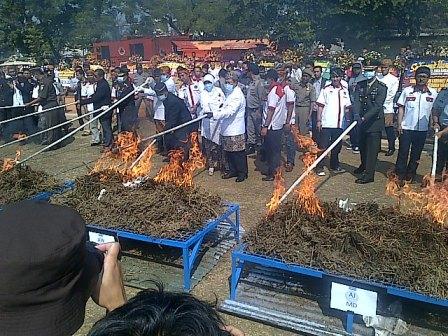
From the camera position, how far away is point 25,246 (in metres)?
1.17

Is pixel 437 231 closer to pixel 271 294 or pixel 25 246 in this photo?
pixel 271 294

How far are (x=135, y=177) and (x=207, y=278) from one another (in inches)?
78.6

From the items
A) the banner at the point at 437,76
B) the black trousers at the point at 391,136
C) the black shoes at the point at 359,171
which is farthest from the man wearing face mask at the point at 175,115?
the banner at the point at 437,76

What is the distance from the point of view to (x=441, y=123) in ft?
25.6

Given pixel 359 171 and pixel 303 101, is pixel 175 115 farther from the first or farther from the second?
pixel 359 171

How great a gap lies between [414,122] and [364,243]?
192 inches

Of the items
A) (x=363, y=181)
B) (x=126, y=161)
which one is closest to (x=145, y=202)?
(x=126, y=161)

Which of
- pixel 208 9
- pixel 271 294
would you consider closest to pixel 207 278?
pixel 271 294

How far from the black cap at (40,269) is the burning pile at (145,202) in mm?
3680

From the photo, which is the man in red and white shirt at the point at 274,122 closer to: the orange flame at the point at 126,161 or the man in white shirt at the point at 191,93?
the man in white shirt at the point at 191,93

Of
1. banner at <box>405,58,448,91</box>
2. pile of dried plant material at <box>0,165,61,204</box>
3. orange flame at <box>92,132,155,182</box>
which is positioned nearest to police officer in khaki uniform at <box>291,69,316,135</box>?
banner at <box>405,58,448,91</box>

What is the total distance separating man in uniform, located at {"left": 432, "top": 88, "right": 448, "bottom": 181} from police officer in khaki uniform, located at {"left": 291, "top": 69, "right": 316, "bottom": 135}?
126 inches

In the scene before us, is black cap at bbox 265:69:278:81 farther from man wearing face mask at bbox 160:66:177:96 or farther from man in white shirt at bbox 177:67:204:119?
man wearing face mask at bbox 160:66:177:96

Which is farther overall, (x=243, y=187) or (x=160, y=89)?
(x=160, y=89)
